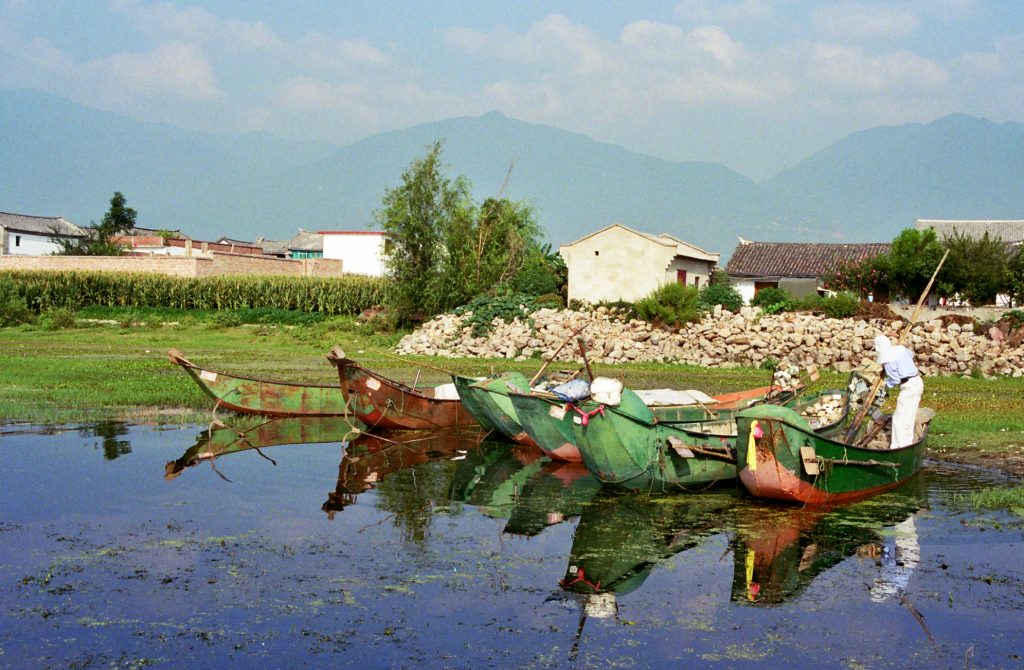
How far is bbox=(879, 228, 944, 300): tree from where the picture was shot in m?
39.9

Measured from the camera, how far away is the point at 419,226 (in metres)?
40.6

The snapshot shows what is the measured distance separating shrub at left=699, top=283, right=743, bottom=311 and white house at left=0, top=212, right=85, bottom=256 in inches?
2142

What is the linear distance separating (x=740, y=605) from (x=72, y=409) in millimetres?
16014

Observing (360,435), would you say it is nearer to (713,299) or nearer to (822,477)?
(822,477)

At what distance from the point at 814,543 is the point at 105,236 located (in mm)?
66799

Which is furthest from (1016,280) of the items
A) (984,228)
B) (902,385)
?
(984,228)

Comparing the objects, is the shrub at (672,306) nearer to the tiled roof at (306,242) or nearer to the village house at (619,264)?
the village house at (619,264)

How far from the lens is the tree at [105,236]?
63.5 meters

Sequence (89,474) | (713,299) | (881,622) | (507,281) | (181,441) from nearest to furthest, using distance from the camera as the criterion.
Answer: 1. (881,622)
2. (89,474)
3. (181,441)
4. (713,299)
5. (507,281)

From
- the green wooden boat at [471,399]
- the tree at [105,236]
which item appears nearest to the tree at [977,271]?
the green wooden boat at [471,399]

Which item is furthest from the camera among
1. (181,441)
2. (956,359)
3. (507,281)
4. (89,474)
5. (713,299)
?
(507,281)

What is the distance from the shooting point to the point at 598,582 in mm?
10367

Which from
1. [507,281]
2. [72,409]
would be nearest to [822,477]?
[72,409]

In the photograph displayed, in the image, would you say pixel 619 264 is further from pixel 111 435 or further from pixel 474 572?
pixel 474 572
